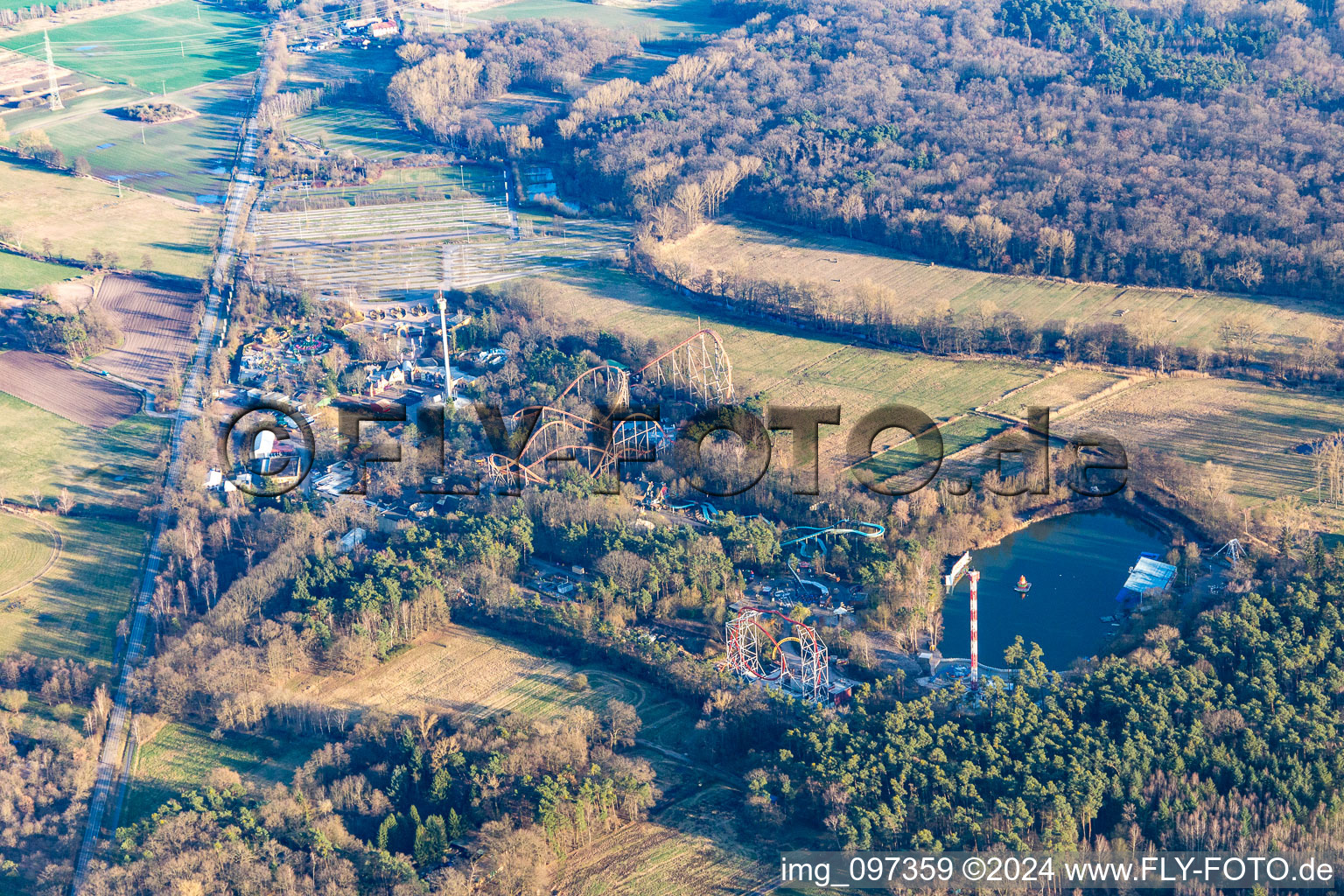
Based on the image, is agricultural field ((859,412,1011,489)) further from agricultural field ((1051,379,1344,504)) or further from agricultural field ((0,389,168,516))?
agricultural field ((0,389,168,516))

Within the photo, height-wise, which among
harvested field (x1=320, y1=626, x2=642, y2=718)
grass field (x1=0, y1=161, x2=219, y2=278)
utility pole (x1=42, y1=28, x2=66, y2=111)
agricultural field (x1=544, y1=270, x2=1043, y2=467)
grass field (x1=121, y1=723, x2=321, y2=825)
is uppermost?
utility pole (x1=42, y1=28, x2=66, y2=111)

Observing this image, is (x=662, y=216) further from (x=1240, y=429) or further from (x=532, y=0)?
(x=532, y=0)

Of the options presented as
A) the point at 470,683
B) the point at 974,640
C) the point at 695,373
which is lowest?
the point at 470,683

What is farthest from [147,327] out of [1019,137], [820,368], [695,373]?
[1019,137]

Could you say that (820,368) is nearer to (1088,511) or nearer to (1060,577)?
(1088,511)

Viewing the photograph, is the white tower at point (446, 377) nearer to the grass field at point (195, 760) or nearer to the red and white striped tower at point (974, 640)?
the grass field at point (195, 760)

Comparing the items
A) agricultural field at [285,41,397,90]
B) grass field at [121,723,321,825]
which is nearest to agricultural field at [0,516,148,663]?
grass field at [121,723,321,825]

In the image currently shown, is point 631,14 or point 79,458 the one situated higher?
point 631,14

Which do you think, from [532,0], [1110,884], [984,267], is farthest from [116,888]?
[532,0]
